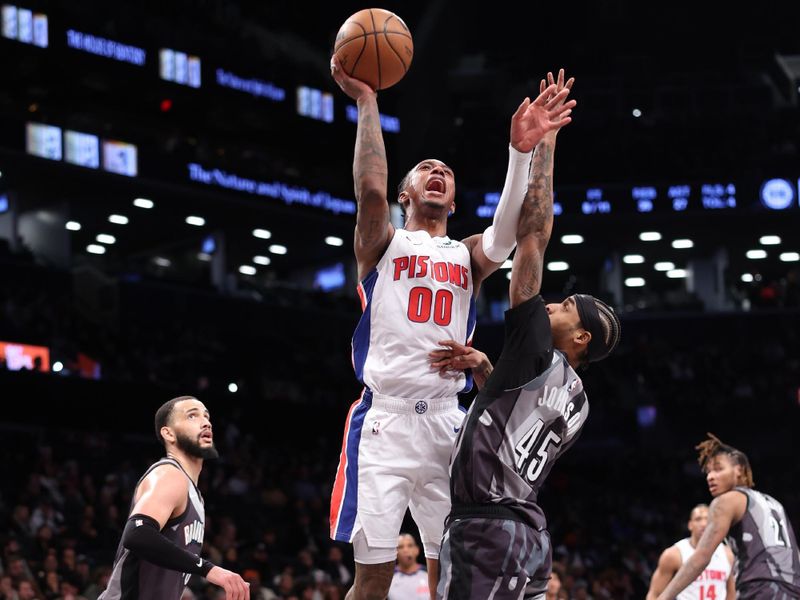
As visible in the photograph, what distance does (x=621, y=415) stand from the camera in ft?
94.1

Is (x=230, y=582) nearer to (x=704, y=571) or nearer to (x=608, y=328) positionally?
(x=608, y=328)

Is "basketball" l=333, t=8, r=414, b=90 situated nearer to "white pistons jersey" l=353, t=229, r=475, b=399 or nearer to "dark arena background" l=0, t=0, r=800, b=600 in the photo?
"white pistons jersey" l=353, t=229, r=475, b=399

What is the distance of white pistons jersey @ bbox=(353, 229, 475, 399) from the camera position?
6.14 meters

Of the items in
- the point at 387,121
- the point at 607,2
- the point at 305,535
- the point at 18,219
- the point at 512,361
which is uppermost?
the point at 607,2

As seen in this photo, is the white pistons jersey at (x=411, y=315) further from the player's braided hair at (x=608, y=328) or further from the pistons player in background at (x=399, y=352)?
the player's braided hair at (x=608, y=328)

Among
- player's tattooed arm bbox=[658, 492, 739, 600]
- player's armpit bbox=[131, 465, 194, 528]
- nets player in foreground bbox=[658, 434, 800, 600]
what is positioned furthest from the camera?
nets player in foreground bbox=[658, 434, 800, 600]

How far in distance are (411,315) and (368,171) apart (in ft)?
2.42

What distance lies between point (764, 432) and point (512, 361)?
24.5m

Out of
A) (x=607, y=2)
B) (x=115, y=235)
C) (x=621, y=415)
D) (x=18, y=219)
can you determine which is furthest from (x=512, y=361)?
A: (x=607, y=2)

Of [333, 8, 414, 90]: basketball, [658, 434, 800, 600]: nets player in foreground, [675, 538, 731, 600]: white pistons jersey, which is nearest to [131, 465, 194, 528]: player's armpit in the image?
[333, 8, 414, 90]: basketball

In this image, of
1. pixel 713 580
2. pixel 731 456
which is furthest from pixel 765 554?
pixel 713 580

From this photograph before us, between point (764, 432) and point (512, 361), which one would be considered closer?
point (512, 361)

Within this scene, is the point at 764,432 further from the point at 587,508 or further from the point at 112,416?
the point at 112,416

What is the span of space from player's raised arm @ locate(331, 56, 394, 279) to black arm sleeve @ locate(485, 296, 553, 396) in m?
1.03
